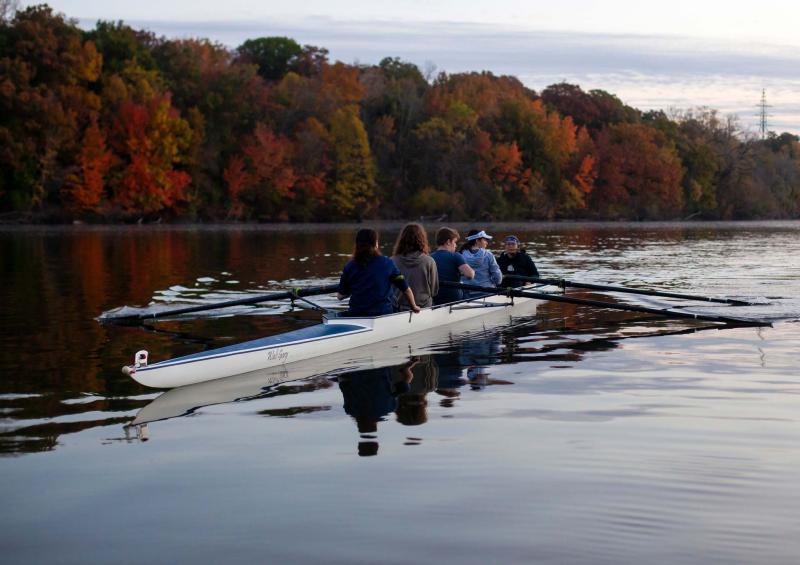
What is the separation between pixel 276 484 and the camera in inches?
270

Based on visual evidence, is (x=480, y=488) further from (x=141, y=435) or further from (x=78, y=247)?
(x=78, y=247)

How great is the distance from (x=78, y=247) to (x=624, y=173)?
238 feet

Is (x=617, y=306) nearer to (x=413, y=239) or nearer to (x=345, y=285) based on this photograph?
(x=413, y=239)

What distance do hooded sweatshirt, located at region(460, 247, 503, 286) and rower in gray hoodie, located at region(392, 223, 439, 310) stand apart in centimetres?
237

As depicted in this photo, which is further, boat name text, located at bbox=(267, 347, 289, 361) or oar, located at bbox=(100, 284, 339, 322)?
oar, located at bbox=(100, 284, 339, 322)

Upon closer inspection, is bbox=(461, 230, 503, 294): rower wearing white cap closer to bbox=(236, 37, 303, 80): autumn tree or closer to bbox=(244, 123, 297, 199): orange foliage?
bbox=(244, 123, 297, 199): orange foliage

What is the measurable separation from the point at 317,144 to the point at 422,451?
73.8m

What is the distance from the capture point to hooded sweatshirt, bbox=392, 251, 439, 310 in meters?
13.7

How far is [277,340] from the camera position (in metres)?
11.2

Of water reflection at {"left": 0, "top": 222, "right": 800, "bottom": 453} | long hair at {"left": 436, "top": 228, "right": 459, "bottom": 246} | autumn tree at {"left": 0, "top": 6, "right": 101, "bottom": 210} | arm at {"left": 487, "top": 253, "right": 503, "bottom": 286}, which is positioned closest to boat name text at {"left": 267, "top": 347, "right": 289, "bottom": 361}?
water reflection at {"left": 0, "top": 222, "right": 800, "bottom": 453}

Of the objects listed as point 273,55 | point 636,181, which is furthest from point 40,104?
point 636,181

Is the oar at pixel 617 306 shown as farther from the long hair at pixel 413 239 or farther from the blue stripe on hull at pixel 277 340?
the blue stripe on hull at pixel 277 340

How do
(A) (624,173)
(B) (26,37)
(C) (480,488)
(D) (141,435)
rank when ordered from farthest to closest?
(A) (624,173) → (B) (26,37) → (D) (141,435) → (C) (480,488)

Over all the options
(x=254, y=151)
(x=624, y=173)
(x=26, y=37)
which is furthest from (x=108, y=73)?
(x=624, y=173)
